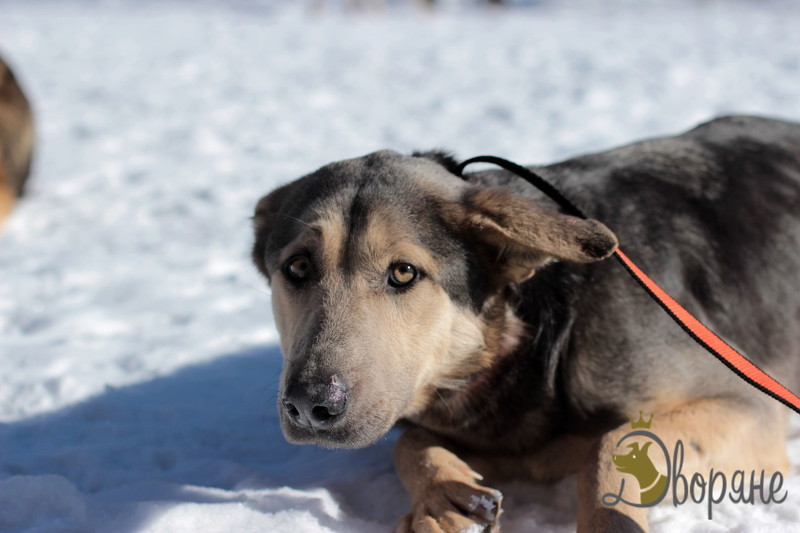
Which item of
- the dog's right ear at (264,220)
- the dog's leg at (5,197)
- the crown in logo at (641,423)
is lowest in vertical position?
the dog's leg at (5,197)

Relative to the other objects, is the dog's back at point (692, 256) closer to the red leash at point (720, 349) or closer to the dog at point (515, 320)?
the dog at point (515, 320)

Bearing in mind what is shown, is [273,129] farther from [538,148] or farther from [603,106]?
[603,106]

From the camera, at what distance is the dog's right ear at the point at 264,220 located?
3709 millimetres

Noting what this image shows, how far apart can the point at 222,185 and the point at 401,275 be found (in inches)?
214

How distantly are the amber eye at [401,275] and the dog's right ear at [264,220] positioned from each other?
86 centimetres

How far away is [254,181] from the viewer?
8.22 meters

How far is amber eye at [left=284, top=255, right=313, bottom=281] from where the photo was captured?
315 centimetres

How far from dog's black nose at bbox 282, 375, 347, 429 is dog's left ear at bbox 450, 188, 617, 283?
0.90m

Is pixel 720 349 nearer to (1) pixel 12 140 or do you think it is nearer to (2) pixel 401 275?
(2) pixel 401 275

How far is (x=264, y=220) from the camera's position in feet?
12.4

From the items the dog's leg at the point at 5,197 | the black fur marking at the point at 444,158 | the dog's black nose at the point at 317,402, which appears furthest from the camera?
the dog's leg at the point at 5,197

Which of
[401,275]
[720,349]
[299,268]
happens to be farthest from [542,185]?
[299,268]

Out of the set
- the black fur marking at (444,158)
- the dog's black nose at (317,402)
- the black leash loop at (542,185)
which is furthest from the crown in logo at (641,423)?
the black fur marking at (444,158)

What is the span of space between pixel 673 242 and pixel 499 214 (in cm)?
100
